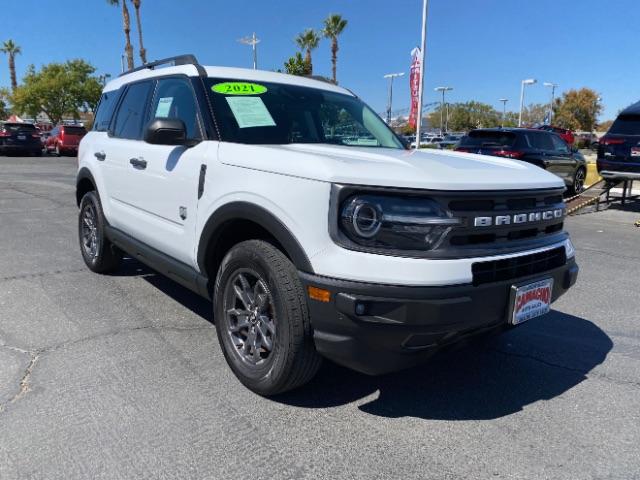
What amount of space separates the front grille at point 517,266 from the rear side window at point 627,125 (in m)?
8.89

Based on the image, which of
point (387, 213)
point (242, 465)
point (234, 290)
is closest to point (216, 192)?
point (234, 290)

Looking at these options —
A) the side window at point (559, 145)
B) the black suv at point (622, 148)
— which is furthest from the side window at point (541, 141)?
the black suv at point (622, 148)

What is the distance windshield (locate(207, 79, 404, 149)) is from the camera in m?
3.50

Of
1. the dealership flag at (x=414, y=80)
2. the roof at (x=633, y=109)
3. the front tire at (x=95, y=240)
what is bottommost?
the front tire at (x=95, y=240)

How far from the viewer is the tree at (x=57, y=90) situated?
51.8m

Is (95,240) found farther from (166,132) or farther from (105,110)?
(166,132)

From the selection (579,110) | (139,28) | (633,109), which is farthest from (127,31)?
(579,110)

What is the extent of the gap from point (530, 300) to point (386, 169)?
102 cm

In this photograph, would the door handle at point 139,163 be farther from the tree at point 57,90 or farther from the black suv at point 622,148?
the tree at point 57,90

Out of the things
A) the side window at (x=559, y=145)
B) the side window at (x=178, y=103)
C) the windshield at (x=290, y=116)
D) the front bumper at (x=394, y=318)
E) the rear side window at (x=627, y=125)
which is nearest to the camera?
the front bumper at (x=394, y=318)

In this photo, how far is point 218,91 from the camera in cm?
361

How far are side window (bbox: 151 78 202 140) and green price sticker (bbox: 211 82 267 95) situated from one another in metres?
0.20

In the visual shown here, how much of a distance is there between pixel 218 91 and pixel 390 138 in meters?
1.51

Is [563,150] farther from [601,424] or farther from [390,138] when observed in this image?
[601,424]
